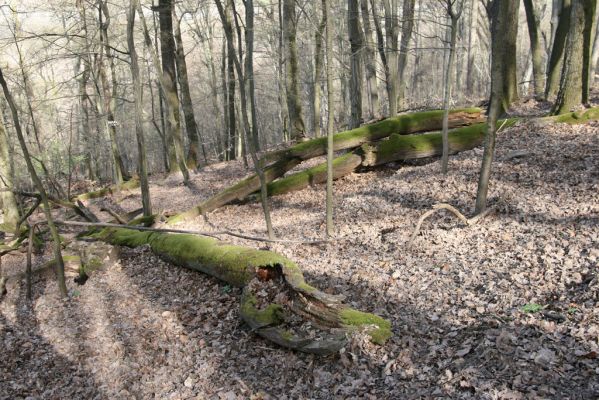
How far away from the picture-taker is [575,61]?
9.13 m

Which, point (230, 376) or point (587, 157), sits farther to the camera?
point (587, 157)

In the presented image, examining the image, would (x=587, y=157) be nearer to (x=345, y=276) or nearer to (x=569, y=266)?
(x=569, y=266)

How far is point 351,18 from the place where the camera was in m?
13.1

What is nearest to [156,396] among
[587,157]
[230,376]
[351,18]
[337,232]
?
[230,376]

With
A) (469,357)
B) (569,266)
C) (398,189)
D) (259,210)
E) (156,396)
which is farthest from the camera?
(259,210)

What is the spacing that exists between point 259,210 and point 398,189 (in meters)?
3.68

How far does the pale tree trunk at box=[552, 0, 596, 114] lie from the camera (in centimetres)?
879

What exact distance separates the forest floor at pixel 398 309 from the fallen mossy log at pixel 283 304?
18 cm

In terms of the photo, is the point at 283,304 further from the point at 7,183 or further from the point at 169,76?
the point at 169,76

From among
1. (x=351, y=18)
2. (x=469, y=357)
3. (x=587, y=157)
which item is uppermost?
(x=351, y=18)

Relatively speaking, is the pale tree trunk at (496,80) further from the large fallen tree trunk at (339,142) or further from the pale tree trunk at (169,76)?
the pale tree trunk at (169,76)

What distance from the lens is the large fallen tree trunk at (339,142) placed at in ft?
35.3

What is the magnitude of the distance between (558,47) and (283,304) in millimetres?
11395

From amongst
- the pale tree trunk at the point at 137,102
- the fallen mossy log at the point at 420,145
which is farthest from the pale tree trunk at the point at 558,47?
the pale tree trunk at the point at 137,102
